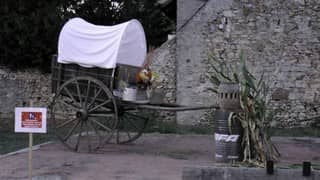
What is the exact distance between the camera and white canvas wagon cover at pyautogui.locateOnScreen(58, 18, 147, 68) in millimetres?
12617

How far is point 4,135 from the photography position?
655 inches

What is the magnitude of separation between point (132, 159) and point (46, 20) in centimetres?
1056

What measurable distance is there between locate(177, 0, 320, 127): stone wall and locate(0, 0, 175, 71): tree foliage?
2.55 metres

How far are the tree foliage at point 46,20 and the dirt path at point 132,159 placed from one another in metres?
7.08

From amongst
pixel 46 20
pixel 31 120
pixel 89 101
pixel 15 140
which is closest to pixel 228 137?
pixel 31 120

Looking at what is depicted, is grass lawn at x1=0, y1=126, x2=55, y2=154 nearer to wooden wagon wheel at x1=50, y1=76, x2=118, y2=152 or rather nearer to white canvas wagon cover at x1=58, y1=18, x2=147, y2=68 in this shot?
wooden wagon wheel at x1=50, y1=76, x2=118, y2=152

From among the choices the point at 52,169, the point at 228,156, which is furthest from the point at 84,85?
the point at 228,156

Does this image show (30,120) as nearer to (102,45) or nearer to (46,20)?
(102,45)

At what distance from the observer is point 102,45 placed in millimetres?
12773

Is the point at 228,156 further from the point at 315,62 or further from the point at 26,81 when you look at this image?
the point at 26,81

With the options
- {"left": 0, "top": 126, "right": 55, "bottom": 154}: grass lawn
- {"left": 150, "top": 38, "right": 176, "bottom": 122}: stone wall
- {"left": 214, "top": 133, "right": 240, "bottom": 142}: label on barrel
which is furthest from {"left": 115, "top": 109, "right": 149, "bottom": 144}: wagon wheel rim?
{"left": 214, "top": 133, "right": 240, "bottom": 142}: label on barrel

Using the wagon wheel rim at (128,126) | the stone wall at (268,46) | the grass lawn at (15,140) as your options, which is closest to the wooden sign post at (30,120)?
the grass lawn at (15,140)

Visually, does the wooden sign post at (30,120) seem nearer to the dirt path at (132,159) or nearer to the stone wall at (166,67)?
Answer: the dirt path at (132,159)

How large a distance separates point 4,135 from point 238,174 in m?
9.70
